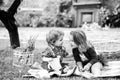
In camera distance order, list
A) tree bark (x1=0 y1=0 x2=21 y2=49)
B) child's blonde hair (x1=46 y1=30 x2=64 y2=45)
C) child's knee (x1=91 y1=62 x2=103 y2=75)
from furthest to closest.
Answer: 1. tree bark (x1=0 y1=0 x2=21 y2=49)
2. child's blonde hair (x1=46 y1=30 x2=64 y2=45)
3. child's knee (x1=91 y1=62 x2=103 y2=75)

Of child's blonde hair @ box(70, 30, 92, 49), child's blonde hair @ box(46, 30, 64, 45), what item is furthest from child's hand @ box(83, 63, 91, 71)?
child's blonde hair @ box(46, 30, 64, 45)

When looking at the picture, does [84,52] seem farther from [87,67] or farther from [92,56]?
[87,67]

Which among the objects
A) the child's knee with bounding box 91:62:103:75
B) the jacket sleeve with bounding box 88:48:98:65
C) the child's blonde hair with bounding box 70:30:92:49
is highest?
the child's blonde hair with bounding box 70:30:92:49

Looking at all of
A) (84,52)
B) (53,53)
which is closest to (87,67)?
(84,52)

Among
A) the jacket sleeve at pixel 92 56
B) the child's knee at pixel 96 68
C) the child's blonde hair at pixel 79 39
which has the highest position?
the child's blonde hair at pixel 79 39

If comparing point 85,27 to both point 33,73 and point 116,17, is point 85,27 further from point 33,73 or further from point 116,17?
point 33,73

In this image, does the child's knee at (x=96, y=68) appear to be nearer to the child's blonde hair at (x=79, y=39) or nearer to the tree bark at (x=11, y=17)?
the child's blonde hair at (x=79, y=39)

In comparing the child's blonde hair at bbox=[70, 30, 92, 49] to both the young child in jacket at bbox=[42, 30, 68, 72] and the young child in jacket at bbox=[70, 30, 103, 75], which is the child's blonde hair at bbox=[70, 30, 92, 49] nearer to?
the young child in jacket at bbox=[70, 30, 103, 75]

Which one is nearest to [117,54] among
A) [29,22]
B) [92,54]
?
[92,54]

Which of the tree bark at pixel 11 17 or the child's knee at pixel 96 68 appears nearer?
the child's knee at pixel 96 68

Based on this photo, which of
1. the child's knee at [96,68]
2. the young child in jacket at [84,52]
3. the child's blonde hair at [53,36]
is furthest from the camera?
the child's blonde hair at [53,36]

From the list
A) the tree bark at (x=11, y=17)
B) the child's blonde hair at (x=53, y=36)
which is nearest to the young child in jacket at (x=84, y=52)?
the child's blonde hair at (x=53, y=36)

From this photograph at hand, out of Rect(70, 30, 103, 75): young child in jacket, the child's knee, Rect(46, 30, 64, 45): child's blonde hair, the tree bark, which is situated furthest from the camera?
the tree bark

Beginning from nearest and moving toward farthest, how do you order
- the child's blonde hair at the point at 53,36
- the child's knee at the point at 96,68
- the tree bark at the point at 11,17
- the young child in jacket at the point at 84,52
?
1. the child's knee at the point at 96,68
2. the young child in jacket at the point at 84,52
3. the child's blonde hair at the point at 53,36
4. the tree bark at the point at 11,17
